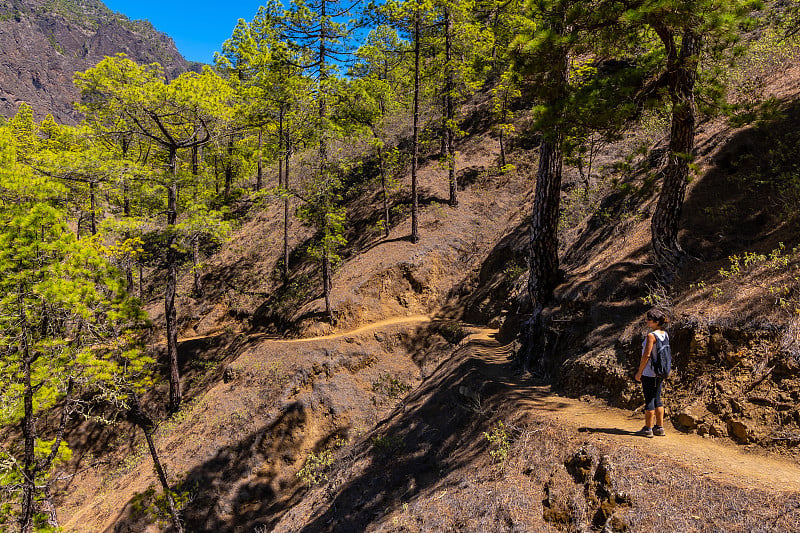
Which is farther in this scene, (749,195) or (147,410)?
(147,410)

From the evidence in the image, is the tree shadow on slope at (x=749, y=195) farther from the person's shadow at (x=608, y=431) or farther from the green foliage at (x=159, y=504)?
the green foliage at (x=159, y=504)

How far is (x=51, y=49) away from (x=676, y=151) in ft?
597

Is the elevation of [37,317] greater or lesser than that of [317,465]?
greater

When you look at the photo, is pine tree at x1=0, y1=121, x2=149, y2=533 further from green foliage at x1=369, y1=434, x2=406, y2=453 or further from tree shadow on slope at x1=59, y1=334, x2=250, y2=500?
tree shadow on slope at x1=59, y1=334, x2=250, y2=500

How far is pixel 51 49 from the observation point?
118 m

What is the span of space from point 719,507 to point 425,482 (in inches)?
205

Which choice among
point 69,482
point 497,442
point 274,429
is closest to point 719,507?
point 497,442

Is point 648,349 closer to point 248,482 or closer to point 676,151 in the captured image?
point 676,151

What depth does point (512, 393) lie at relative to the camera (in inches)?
320

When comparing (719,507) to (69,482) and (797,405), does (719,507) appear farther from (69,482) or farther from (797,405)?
(69,482)

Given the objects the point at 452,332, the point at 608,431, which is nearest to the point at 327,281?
the point at 452,332

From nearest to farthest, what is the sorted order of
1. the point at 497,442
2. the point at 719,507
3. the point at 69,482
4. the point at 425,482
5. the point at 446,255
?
the point at 719,507 → the point at 497,442 → the point at 425,482 → the point at 69,482 → the point at 446,255

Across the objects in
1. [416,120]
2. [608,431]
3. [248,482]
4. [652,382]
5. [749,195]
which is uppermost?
[416,120]

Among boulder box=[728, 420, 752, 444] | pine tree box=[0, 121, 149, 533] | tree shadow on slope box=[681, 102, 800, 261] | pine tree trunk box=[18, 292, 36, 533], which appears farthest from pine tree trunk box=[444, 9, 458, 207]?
pine tree trunk box=[18, 292, 36, 533]
